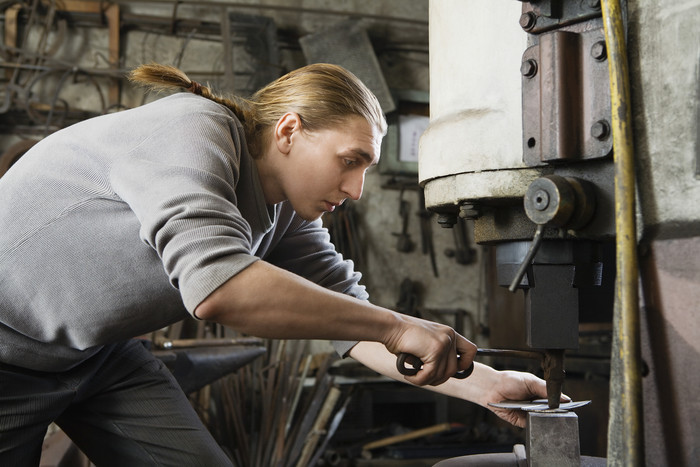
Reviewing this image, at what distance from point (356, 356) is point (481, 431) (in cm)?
284

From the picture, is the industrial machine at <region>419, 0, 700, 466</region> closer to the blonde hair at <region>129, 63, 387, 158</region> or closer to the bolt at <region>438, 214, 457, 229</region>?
the bolt at <region>438, 214, 457, 229</region>

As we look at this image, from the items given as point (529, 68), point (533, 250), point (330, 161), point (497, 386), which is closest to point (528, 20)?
point (529, 68)

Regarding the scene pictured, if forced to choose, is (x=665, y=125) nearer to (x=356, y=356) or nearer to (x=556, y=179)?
(x=556, y=179)

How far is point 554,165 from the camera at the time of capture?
1.01 m

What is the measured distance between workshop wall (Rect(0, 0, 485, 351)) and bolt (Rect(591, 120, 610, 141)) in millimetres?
3687

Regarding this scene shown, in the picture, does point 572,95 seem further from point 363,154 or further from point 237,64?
point 237,64

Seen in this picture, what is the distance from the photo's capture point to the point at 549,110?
0.98 metres

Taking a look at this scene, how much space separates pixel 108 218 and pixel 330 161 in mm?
416

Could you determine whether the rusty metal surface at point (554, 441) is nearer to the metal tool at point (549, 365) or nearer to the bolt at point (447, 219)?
the metal tool at point (549, 365)

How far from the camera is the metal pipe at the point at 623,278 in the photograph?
86cm

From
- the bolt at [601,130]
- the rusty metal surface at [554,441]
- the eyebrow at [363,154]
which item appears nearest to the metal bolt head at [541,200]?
the bolt at [601,130]

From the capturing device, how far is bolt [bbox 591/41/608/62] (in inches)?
37.3

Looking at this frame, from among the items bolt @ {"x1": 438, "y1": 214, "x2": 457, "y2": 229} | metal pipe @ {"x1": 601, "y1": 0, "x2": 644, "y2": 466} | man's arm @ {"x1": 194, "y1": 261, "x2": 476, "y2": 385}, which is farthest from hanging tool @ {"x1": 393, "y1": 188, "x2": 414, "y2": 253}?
metal pipe @ {"x1": 601, "y1": 0, "x2": 644, "y2": 466}

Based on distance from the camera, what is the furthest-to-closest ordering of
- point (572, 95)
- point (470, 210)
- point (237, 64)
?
point (237, 64) → point (470, 210) → point (572, 95)
